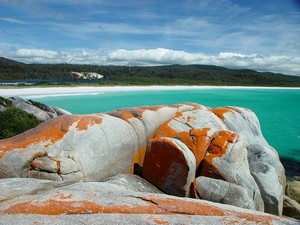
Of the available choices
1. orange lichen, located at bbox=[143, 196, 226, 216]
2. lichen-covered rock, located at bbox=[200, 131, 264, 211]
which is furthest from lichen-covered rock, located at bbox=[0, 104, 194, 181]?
orange lichen, located at bbox=[143, 196, 226, 216]

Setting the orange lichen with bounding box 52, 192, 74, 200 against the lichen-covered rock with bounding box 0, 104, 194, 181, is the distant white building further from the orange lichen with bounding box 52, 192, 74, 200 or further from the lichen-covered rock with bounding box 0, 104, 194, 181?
the orange lichen with bounding box 52, 192, 74, 200

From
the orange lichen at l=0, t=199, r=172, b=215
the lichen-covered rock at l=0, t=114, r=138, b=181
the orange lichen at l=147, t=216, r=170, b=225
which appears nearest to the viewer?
the orange lichen at l=147, t=216, r=170, b=225

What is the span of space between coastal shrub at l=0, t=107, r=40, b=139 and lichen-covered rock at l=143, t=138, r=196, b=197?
6131mm

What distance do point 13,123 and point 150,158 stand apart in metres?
6.98

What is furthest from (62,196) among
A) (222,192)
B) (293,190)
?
(293,190)

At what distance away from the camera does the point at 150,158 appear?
8.51m

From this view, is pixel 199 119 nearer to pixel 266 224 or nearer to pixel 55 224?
pixel 266 224

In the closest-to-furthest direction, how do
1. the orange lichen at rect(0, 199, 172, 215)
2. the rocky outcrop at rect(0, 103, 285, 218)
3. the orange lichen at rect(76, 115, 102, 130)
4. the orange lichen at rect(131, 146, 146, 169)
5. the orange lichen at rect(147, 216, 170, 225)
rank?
the orange lichen at rect(147, 216, 170, 225) < the orange lichen at rect(0, 199, 172, 215) < the rocky outcrop at rect(0, 103, 285, 218) < the orange lichen at rect(76, 115, 102, 130) < the orange lichen at rect(131, 146, 146, 169)

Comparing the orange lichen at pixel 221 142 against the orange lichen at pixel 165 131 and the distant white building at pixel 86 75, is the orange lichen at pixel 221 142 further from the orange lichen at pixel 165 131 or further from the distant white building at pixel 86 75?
the distant white building at pixel 86 75

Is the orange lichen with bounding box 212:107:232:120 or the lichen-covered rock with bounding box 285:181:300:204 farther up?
the orange lichen with bounding box 212:107:232:120

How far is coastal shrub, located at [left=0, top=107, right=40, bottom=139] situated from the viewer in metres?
11.6

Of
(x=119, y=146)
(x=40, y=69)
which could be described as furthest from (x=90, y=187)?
(x=40, y=69)

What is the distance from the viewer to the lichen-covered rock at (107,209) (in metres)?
4.38

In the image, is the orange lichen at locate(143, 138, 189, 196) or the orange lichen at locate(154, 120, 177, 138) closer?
the orange lichen at locate(143, 138, 189, 196)
